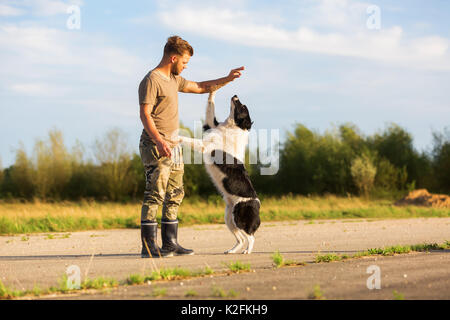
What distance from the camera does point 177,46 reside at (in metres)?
7.34

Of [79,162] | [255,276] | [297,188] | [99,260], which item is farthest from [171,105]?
[79,162]

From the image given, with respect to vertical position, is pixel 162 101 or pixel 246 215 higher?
pixel 162 101

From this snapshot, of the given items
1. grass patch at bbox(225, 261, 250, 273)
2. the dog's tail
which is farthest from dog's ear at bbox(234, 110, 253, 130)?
grass patch at bbox(225, 261, 250, 273)

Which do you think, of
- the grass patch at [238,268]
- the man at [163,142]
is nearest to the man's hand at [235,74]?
the man at [163,142]

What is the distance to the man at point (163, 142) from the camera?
714cm

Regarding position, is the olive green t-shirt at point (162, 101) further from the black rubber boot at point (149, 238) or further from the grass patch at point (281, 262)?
the grass patch at point (281, 262)

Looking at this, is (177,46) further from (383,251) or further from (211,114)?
(383,251)

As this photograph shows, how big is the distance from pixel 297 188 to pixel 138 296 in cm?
3076

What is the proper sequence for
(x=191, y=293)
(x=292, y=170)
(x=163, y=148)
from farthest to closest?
1. (x=292, y=170)
2. (x=163, y=148)
3. (x=191, y=293)

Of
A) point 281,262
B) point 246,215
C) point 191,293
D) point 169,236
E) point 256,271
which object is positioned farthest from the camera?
point 169,236

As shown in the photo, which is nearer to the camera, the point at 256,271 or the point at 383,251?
the point at 256,271

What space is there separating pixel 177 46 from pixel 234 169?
198 centimetres

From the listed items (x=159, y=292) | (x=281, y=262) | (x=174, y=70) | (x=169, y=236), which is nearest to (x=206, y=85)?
(x=174, y=70)

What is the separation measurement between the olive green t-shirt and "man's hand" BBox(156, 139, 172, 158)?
48 cm
